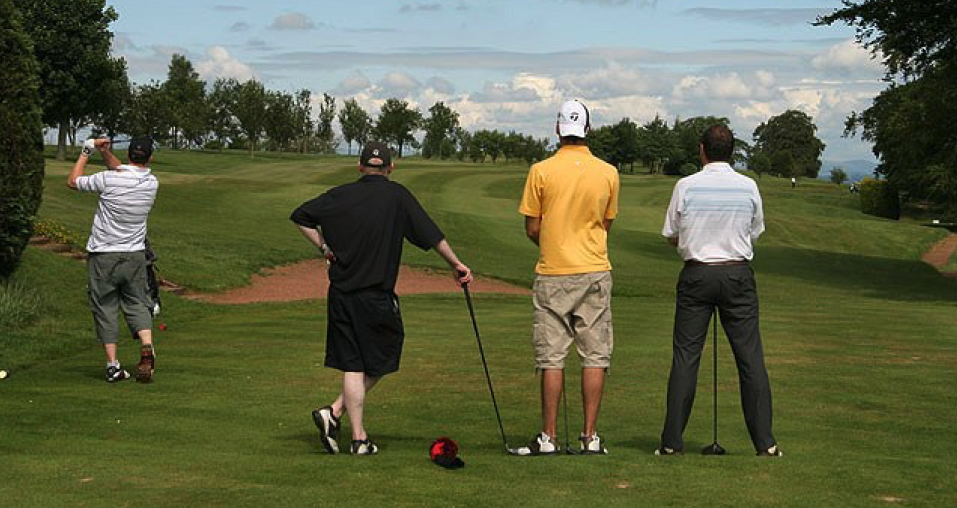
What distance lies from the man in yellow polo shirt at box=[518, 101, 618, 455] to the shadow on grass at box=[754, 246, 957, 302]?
95.9ft

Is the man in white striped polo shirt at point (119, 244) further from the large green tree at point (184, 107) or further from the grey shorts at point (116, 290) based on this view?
the large green tree at point (184, 107)

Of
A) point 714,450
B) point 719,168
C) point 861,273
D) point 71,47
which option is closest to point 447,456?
point 714,450

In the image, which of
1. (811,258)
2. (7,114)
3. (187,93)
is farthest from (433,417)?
(187,93)

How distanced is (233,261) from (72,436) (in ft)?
72.9

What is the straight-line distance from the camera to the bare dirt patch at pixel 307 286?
90.5ft

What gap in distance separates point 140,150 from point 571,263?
557 cm

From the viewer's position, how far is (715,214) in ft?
29.4

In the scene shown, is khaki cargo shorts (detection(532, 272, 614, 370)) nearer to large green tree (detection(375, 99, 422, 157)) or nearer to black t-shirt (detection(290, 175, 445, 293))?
black t-shirt (detection(290, 175, 445, 293))

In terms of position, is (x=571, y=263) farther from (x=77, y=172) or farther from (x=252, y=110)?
(x=252, y=110)

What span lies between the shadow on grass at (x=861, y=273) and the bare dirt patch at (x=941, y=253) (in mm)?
2862

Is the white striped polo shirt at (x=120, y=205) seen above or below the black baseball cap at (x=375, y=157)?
below

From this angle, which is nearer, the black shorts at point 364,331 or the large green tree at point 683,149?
the black shorts at point 364,331

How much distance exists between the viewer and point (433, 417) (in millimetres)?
11133

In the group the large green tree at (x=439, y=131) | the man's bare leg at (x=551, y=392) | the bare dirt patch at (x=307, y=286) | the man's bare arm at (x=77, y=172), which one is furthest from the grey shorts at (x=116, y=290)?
the large green tree at (x=439, y=131)
